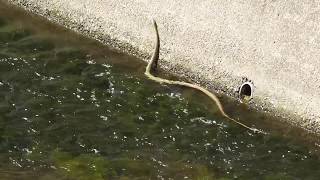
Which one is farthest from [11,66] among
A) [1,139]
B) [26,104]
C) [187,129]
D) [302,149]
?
[302,149]

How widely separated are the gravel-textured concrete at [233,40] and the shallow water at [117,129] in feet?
1.32

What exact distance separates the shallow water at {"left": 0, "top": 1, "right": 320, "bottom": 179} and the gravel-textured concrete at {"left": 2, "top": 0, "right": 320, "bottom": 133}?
40cm

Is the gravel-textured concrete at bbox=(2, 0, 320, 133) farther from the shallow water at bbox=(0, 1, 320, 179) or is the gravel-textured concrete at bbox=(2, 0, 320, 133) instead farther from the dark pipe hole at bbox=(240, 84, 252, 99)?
the shallow water at bbox=(0, 1, 320, 179)

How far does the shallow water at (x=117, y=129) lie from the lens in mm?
10719

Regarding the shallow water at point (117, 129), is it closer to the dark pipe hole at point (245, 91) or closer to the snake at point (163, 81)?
the snake at point (163, 81)

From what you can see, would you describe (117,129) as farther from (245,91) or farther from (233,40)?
(233,40)

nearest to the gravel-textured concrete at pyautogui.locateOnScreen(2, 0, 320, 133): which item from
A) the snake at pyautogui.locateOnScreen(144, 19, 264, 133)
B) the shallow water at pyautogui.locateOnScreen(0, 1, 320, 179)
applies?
the snake at pyautogui.locateOnScreen(144, 19, 264, 133)

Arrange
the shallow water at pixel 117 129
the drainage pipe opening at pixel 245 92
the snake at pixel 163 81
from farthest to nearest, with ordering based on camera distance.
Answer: the drainage pipe opening at pixel 245 92
the snake at pixel 163 81
the shallow water at pixel 117 129

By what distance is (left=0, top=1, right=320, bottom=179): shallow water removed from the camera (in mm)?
10719

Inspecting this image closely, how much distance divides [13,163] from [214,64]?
4113 millimetres

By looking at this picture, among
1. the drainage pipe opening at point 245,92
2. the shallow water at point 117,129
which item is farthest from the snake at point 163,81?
the drainage pipe opening at point 245,92

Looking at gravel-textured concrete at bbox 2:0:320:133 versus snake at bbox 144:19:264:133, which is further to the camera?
snake at bbox 144:19:264:133

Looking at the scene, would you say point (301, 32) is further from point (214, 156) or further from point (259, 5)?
point (214, 156)

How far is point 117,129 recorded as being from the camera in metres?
11.5
